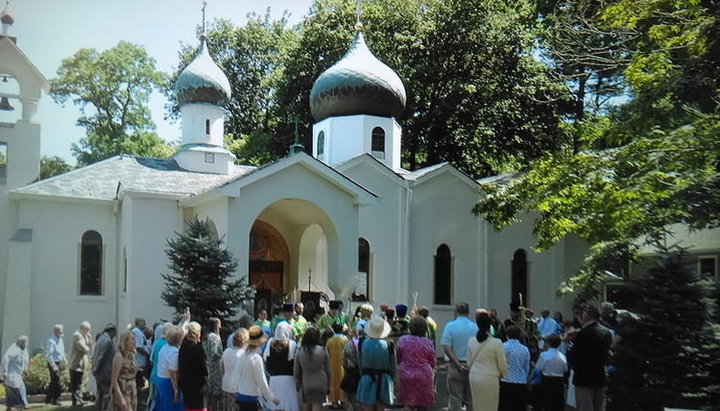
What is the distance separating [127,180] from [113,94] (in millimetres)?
29486

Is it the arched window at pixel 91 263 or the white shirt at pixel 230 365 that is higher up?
the arched window at pixel 91 263

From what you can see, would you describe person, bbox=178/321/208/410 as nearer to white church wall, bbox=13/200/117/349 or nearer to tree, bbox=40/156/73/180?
white church wall, bbox=13/200/117/349

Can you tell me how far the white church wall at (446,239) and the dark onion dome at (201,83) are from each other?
713 cm

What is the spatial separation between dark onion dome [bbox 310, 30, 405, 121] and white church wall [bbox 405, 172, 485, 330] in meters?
3.65

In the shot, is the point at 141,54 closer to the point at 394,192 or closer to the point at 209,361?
the point at 394,192

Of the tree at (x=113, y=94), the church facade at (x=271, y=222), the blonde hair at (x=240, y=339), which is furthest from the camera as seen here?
the tree at (x=113, y=94)

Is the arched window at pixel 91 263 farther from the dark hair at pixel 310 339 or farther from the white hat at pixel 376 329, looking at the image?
the white hat at pixel 376 329

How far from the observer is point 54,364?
60.2 feet

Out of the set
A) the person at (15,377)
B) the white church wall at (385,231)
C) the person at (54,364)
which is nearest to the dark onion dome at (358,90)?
the white church wall at (385,231)

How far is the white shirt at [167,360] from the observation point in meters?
11.4

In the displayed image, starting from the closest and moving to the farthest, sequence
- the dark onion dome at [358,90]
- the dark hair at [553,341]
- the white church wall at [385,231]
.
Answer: the dark hair at [553,341]
the white church wall at [385,231]
the dark onion dome at [358,90]

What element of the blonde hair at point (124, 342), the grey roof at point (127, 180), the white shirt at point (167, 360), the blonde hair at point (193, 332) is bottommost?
the white shirt at point (167, 360)

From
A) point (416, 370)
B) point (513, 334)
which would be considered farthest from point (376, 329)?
point (513, 334)

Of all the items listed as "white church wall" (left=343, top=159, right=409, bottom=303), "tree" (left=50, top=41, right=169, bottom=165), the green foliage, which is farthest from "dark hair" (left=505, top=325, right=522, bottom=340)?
"tree" (left=50, top=41, right=169, bottom=165)
